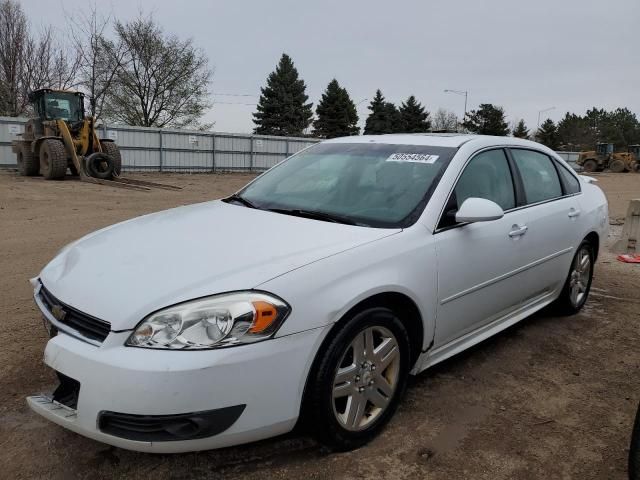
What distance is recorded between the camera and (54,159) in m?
15.8

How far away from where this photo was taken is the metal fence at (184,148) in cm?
2033

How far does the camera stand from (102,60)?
34.0 meters

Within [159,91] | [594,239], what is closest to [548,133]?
[159,91]

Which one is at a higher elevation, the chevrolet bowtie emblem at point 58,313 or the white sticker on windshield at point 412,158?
the white sticker on windshield at point 412,158

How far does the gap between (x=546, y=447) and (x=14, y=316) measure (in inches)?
149

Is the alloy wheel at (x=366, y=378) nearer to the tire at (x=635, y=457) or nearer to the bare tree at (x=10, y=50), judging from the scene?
the tire at (x=635, y=457)

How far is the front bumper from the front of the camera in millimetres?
1965

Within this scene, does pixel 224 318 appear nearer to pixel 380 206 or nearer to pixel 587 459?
pixel 380 206

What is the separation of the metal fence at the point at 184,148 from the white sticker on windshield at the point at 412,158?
1987cm

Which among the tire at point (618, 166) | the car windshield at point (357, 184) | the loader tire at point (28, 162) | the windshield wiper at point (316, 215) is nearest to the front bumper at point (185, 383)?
the windshield wiper at point (316, 215)

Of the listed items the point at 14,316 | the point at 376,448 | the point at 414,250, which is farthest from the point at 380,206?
the point at 14,316

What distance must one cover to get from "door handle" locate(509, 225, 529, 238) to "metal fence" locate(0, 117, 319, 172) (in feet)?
66.3

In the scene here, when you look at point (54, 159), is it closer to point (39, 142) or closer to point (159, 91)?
point (39, 142)

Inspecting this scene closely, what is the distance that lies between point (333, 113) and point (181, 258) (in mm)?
55091
